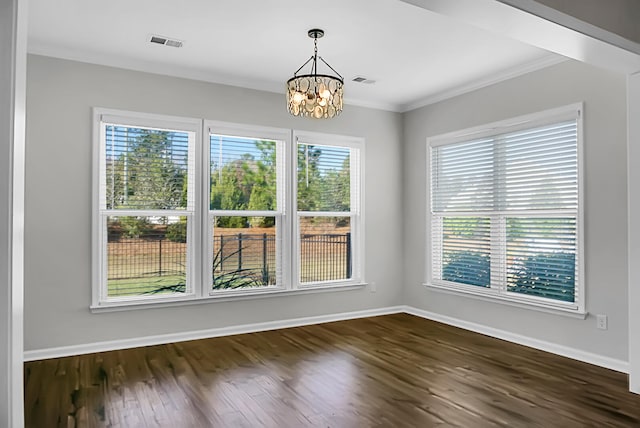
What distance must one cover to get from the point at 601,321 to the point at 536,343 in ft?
2.30

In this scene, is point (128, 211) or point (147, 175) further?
point (147, 175)

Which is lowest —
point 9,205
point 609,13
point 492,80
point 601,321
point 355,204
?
point 601,321

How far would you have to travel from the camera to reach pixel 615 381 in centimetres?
348

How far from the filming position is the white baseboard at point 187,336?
13.2 feet

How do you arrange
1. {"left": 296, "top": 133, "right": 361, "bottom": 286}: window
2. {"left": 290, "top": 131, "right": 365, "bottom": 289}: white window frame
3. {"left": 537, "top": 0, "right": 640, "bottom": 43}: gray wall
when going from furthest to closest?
{"left": 290, "top": 131, "right": 365, "bottom": 289}: white window frame, {"left": 296, "top": 133, "right": 361, "bottom": 286}: window, {"left": 537, "top": 0, "right": 640, "bottom": 43}: gray wall

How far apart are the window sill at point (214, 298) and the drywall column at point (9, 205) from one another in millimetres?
2703

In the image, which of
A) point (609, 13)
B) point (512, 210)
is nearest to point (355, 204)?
point (512, 210)

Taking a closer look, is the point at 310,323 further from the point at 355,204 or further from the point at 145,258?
the point at 145,258

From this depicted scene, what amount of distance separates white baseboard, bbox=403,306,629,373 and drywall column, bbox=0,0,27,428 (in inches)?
163

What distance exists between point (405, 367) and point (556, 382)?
1144 millimetres

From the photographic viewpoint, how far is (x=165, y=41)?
12.7 ft

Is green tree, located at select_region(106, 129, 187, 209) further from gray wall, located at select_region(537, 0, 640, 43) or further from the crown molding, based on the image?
gray wall, located at select_region(537, 0, 640, 43)

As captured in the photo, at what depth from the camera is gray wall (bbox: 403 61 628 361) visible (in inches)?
147

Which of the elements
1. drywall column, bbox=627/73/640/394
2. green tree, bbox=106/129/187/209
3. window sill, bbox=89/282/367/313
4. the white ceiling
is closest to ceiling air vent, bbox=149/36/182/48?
the white ceiling
